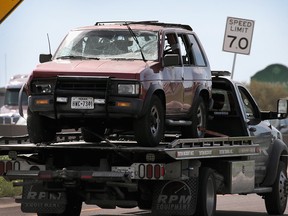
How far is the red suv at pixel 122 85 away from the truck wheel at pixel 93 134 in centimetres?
1

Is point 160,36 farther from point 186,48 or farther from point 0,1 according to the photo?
point 0,1

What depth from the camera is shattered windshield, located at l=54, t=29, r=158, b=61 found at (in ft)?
54.2

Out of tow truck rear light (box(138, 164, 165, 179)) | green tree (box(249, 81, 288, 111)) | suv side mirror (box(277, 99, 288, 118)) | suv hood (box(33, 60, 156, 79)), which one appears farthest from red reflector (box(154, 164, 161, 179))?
green tree (box(249, 81, 288, 111))

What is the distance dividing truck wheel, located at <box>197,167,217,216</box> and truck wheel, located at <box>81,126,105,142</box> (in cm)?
148

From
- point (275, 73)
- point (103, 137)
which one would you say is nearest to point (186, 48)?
point (103, 137)

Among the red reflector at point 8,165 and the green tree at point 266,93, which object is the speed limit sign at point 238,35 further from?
the green tree at point 266,93

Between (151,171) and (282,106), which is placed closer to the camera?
(151,171)

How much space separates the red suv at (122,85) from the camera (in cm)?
1550

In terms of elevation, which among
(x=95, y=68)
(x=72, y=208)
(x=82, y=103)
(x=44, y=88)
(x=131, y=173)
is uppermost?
(x=95, y=68)

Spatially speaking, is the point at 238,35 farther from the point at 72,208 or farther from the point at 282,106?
the point at 72,208

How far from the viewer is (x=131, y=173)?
1534 centimetres

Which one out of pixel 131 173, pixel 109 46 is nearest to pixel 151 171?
pixel 131 173

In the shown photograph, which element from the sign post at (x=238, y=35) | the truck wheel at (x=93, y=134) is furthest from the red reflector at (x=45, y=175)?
the sign post at (x=238, y=35)

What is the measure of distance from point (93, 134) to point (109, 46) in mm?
1232
